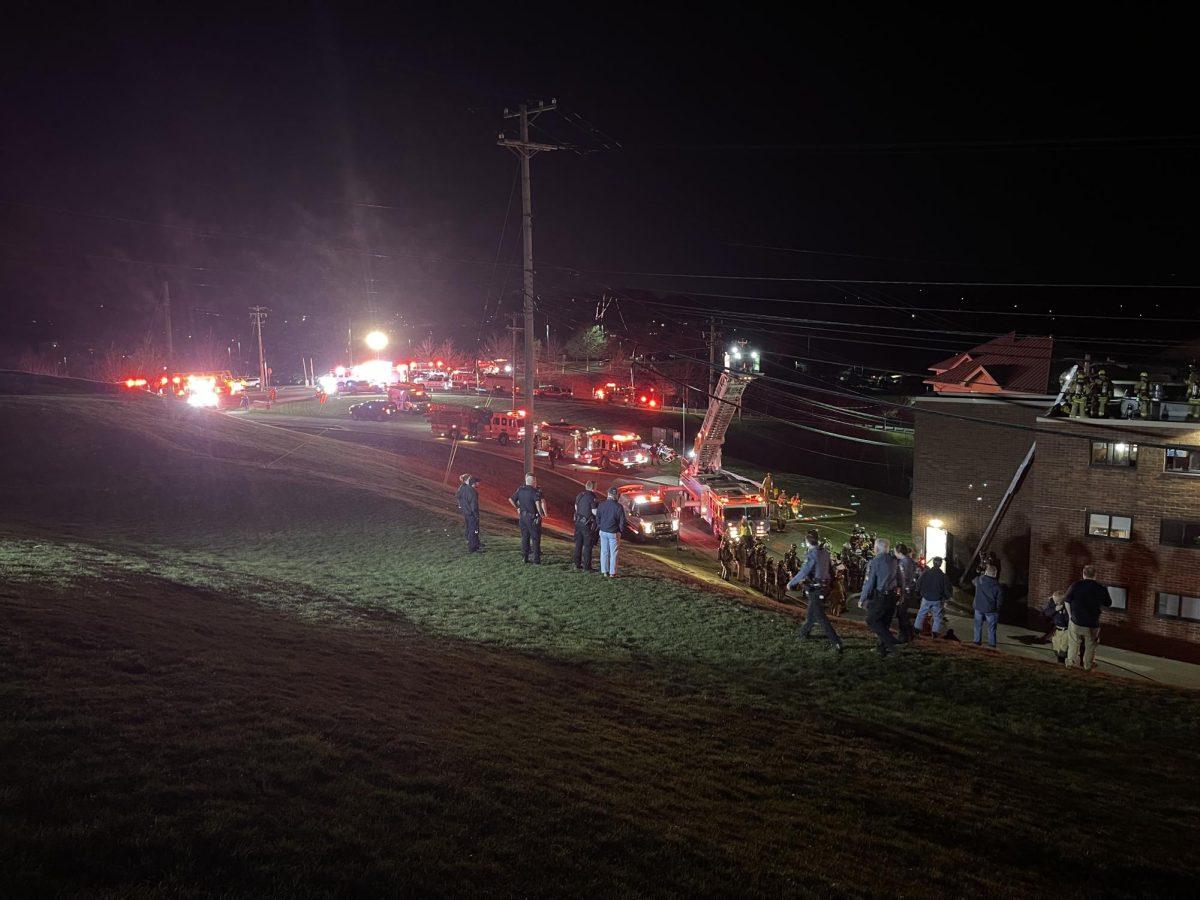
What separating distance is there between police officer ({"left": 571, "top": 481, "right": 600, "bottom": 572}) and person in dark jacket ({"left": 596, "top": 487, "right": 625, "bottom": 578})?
6.5 inches

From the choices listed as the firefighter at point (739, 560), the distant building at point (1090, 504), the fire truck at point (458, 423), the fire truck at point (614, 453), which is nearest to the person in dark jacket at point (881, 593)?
Answer: the distant building at point (1090, 504)

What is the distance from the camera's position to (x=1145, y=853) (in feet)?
19.7

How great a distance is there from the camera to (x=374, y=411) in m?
50.8

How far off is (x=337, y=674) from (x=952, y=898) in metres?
6.57

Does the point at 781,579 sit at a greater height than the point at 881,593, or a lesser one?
lesser

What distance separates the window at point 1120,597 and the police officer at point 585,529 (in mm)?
14399

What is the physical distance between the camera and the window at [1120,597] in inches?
798

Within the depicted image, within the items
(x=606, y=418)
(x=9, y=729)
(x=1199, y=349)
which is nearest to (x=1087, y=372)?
(x=1199, y=349)

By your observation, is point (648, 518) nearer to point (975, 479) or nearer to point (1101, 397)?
point (975, 479)

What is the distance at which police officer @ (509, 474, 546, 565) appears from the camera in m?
15.7

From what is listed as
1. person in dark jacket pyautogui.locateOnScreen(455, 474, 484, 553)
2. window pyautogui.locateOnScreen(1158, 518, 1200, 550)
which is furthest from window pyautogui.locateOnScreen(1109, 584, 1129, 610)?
person in dark jacket pyautogui.locateOnScreen(455, 474, 484, 553)

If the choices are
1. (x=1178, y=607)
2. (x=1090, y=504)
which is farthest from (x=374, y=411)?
(x=1178, y=607)

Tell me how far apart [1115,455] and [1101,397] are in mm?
1753

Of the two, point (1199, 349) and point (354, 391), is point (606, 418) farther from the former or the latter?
point (1199, 349)
